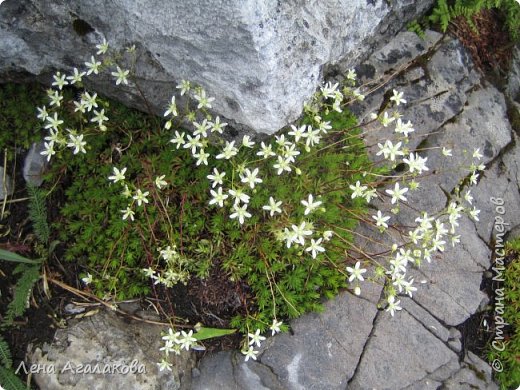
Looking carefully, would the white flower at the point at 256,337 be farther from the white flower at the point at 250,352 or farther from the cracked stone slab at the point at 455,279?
the cracked stone slab at the point at 455,279

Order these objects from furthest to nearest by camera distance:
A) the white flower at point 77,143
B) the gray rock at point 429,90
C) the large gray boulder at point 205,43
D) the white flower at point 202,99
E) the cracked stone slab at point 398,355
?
the gray rock at point 429,90 < the cracked stone slab at point 398,355 < the white flower at point 77,143 < the white flower at point 202,99 < the large gray boulder at point 205,43

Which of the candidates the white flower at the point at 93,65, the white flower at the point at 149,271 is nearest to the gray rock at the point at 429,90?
the white flower at the point at 149,271

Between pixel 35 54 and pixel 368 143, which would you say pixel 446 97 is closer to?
pixel 368 143

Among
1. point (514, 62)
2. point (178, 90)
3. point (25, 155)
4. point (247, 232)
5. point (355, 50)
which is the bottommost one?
point (25, 155)

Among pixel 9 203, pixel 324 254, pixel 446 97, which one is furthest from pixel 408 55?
pixel 9 203

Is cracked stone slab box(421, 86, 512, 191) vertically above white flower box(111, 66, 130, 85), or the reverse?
cracked stone slab box(421, 86, 512, 191)

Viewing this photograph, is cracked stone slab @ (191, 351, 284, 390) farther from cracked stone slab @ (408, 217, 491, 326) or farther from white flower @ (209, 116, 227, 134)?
white flower @ (209, 116, 227, 134)

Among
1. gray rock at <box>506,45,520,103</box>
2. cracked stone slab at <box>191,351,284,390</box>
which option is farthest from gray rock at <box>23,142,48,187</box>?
gray rock at <box>506,45,520,103</box>

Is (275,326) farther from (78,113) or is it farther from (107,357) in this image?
(78,113)
